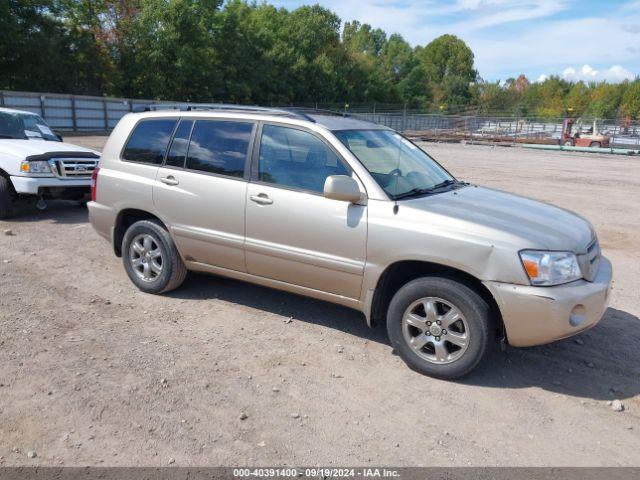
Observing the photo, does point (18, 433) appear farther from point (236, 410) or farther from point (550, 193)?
point (550, 193)

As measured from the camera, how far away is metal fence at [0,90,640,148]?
30812mm

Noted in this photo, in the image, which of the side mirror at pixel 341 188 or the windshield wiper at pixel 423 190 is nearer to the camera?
the side mirror at pixel 341 188

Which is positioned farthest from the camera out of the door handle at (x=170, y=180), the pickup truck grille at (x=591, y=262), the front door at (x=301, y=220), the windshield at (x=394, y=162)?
the door handle at (x=170, y=180)

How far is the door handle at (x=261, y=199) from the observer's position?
15.7ft

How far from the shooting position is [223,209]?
16.5ft

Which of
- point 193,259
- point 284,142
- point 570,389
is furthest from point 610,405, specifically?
point 193,259

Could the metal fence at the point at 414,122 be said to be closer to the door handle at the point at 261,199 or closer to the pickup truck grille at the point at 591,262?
the door handle at the point at 261,199

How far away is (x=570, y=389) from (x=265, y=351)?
90.1 inches

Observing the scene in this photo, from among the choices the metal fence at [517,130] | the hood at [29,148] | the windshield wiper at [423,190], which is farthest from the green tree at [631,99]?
the windshield wiper at [423,190]

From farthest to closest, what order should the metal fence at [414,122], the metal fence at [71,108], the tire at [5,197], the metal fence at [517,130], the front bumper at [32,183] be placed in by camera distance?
the metal fence at [517,130], the metal fence at [414,122], the metal fence at [71,108], the tire at [5,197], the front bumper at [32,183]

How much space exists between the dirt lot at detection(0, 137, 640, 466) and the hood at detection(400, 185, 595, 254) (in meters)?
1.04

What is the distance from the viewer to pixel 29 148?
884cm

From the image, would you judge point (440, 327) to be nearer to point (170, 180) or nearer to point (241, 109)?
point (241, 109)

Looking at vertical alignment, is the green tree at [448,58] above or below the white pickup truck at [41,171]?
above
